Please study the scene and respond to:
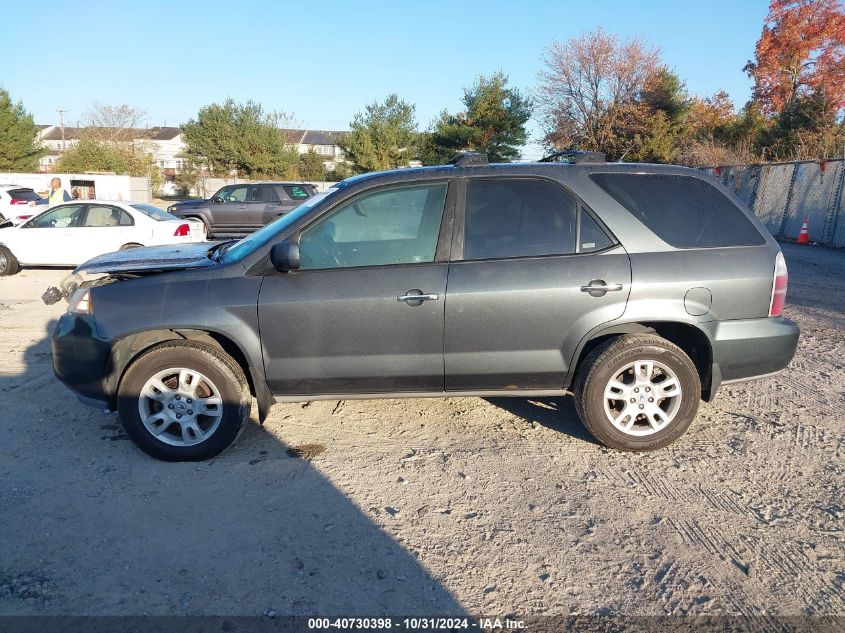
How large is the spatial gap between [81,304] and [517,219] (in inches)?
117

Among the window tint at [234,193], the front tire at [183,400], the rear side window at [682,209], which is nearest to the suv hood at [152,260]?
the front tire at [183,400]

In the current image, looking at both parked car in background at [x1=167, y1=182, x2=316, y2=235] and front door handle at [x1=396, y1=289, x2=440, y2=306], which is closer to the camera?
front door handle at [x1=396, y1=289, x2=440, y2=306]

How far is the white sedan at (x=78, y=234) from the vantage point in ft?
36.5

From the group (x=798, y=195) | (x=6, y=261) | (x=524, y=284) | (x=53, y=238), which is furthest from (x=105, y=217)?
(x=798, y=195)

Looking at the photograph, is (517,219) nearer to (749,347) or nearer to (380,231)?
(380,231)

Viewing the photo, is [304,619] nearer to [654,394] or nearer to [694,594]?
[694,594]

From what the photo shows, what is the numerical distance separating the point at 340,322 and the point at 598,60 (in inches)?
1355

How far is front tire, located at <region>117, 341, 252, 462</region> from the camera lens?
3.84 m

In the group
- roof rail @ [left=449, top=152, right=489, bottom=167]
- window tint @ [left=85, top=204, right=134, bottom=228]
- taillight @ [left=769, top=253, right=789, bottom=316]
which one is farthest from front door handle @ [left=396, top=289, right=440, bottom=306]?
window tint @ [left=85, top=204, right=134, bottom=228]

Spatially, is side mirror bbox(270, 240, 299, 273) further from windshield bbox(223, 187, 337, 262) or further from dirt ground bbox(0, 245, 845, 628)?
dirt ground bbox(0, 245, 845, 628)

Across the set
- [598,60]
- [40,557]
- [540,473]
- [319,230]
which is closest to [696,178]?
[540,473]

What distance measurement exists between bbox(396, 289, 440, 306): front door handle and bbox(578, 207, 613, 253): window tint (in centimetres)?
106

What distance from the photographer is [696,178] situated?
4.15 m

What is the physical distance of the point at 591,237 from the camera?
3979mm
